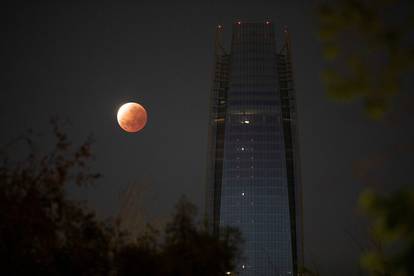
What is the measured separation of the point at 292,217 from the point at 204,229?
342ft

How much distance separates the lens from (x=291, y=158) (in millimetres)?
136500

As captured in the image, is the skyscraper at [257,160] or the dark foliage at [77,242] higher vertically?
the skyscraper at [257,160]

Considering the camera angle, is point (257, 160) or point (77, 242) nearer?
point (77, 242)

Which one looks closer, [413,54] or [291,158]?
[413,54]

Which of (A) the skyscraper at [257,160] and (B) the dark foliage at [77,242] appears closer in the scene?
(B) the dark foliage at [77,242]

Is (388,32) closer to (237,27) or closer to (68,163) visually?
(68,163)

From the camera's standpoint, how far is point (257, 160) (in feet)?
454

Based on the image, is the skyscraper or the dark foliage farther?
the skyscraper

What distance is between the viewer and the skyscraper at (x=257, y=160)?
134m

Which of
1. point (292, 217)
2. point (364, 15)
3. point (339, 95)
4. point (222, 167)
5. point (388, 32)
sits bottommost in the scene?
point (339, 95)

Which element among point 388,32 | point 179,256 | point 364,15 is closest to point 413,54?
point 388,32

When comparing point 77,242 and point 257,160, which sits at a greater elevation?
point 257,160

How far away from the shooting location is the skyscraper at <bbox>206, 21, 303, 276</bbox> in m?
134

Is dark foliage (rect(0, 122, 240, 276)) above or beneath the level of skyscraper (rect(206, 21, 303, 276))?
beneath
